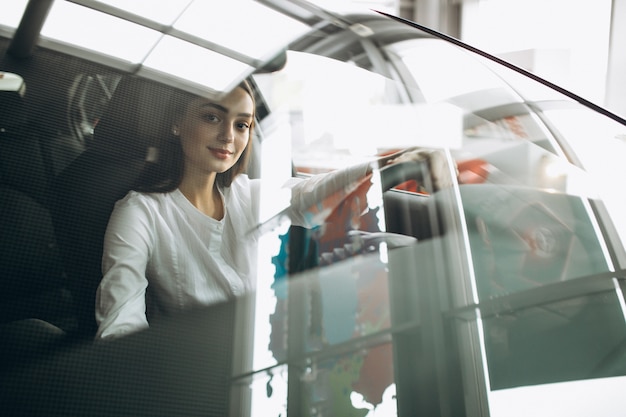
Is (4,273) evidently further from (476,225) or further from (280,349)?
(476,225)

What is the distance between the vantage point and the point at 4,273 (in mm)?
622

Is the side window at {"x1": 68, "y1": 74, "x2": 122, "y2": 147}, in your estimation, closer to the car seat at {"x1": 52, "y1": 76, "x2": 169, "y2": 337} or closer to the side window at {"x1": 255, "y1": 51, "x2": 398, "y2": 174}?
the car seat at {"x1": 52, "y1": 76, "x2": 169, "y2": 337}

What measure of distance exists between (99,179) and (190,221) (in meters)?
0.12

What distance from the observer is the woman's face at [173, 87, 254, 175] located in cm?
73

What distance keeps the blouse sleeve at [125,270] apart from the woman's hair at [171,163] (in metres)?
0.04

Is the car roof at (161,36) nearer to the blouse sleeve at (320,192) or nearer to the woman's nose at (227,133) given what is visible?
the woman's nose at (227,133)

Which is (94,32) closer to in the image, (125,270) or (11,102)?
(11,102)

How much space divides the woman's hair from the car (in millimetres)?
12

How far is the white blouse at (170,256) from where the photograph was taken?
637 mm

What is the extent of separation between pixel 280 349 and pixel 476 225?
347 mm

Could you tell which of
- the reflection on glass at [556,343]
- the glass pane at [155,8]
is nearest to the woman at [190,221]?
the glass pane at [155,8]

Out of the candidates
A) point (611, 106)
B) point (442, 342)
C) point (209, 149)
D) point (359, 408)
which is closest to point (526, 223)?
point (442, 342)

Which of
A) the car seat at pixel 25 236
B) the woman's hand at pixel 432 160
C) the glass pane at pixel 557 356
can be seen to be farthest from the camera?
the woman's hand at pixel 432 160

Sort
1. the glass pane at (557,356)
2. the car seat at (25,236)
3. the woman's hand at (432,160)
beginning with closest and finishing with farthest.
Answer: the car seat at (25,236) → the glass pane at (557,356) → the woman's hand at (432,160)
